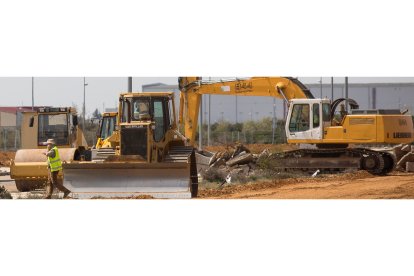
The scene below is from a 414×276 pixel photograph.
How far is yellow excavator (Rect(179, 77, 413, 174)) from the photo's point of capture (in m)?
23.7

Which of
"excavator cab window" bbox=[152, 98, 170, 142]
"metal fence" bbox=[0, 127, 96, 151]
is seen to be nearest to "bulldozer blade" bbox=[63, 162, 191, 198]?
"excavator cab window" bbox=[152, 98, 170, 142]

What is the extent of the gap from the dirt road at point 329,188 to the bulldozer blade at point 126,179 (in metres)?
1.22

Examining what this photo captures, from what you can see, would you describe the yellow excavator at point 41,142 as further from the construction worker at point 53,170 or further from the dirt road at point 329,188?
the dirt road at point 329,188

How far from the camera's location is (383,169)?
80.7 ft

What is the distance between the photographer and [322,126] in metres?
24.6

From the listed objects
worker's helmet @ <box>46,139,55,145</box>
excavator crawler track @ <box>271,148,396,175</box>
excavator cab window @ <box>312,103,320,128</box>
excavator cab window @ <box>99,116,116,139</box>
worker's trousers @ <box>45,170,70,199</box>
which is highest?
excavator cab window @ <box>312,103,320,128</box>

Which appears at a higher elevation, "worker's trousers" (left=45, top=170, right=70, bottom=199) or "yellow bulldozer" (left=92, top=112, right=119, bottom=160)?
"yellow bulldozer" (left=92, top=112, right=119, bottom=160)

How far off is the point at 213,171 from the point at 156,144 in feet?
10.8

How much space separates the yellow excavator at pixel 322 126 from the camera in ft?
77.8

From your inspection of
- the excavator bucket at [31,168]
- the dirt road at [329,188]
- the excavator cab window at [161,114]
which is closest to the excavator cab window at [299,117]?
the dirt road at [329,188]

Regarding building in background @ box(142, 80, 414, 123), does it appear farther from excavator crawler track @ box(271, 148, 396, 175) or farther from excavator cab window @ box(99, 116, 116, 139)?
excavator cab window @ box(99, 116, 116, 139)

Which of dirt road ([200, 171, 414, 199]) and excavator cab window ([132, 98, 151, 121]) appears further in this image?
dirt road ([200, 171, 414, 199])

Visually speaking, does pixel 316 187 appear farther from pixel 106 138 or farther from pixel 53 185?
pixel 53 185

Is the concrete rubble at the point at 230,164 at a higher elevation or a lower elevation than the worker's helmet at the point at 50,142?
lower
